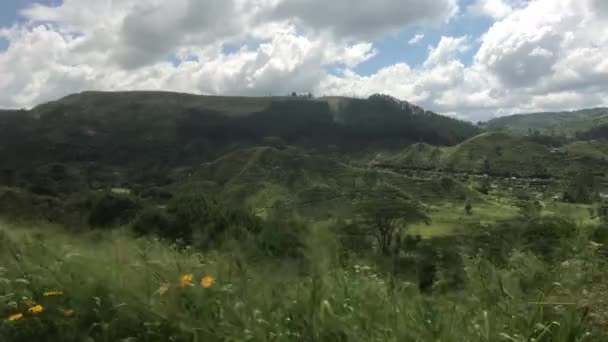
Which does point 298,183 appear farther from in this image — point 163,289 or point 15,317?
point 163,289

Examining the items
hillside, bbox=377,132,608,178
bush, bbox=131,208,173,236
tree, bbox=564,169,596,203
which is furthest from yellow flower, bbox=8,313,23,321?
hillside, bbox=377,132,608,178

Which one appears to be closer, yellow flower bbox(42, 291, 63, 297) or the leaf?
the leaf

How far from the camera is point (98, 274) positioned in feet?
12.9

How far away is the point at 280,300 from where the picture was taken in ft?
11.4

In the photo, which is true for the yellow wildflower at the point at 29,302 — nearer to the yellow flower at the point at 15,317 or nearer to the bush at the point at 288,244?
the yellow flower at the point at 15,317

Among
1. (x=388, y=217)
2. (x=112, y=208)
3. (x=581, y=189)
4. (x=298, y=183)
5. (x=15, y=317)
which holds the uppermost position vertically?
(x=15, y=317)

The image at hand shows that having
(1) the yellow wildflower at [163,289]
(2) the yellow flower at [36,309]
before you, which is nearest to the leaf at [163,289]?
(1) the yellow wildflower at [163,289]

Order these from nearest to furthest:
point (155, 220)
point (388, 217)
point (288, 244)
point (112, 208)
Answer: point (288, 244) < point (155, 220) < point (112, 208) < point (388, 217)

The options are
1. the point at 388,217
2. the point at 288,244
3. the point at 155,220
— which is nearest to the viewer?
the point at 288,244

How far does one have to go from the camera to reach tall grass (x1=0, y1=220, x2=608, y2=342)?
284 cm

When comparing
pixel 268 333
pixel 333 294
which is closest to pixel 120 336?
pixel 268 333

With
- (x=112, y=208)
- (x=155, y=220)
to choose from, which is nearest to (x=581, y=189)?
(x=112, y=208)

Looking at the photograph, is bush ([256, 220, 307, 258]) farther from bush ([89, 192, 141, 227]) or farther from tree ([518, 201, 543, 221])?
bush ([89, 192, 141, 227])

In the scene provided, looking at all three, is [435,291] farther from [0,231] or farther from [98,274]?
[0,231]
